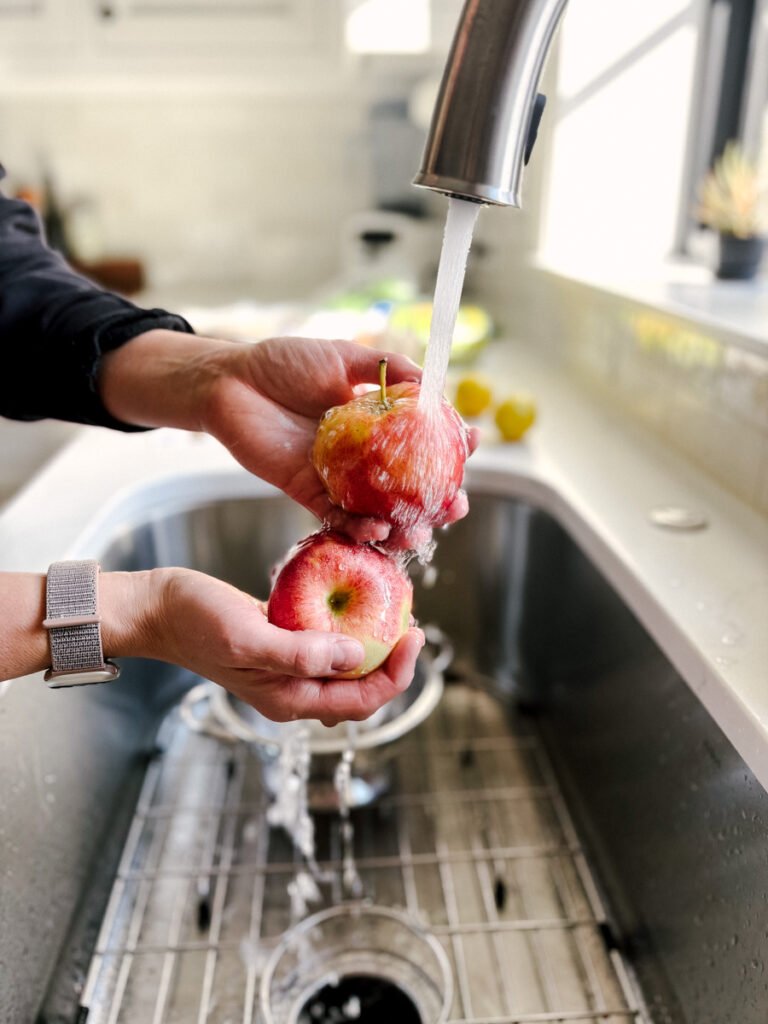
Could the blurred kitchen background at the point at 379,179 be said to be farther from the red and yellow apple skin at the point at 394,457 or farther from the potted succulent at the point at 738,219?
the red and yellow apple skin at the point at 394,457

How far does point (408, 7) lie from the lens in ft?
6.23

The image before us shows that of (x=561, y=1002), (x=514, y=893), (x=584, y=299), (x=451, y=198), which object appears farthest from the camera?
(x=584, y=299)

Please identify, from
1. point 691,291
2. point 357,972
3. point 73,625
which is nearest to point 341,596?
point 73,625

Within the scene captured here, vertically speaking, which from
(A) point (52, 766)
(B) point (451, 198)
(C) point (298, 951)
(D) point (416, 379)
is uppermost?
(B) point (451, 198)

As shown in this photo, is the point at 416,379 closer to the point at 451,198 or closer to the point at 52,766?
the point at 451,198

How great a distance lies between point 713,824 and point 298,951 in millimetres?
363

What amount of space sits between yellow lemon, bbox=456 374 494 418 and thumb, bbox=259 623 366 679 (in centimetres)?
78

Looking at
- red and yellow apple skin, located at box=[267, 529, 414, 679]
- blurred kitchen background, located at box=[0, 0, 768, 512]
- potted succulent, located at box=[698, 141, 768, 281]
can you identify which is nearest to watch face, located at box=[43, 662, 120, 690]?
red and yellow apple skin, located at box=[267, 529, 414, 679]

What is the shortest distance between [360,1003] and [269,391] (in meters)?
0.51

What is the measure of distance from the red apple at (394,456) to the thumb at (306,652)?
0.10 m

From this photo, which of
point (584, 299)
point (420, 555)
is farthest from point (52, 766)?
point (584, 299)

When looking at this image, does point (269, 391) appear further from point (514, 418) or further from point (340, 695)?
point (514, 418)

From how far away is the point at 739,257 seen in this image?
4.12 ft

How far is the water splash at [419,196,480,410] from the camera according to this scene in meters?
0.43
